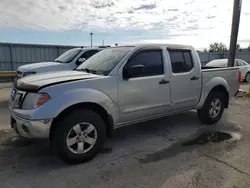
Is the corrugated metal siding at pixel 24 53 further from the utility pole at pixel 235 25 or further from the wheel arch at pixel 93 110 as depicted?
the wheel arch at pixel 93 110

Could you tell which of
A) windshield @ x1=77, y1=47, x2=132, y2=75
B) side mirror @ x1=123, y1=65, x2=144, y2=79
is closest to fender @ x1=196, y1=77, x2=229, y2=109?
side mirror @ x1=123, y1=65, x2=144, y2=79

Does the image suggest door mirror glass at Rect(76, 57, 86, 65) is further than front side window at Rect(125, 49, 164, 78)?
Yes

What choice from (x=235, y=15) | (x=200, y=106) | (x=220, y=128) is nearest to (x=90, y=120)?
(x=200, y=106)

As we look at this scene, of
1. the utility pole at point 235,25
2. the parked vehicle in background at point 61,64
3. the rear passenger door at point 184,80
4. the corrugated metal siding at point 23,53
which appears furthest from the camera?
the corrugated metal siding at point 23,53

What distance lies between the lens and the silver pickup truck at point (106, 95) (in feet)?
10.8

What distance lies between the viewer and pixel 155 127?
538 centimetres

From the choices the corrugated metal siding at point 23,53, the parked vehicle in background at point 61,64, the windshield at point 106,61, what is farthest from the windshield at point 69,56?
the corrugated metal siding at point 23,53

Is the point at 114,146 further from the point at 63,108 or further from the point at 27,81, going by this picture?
the point at 27,81

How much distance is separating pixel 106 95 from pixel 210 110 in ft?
9.50

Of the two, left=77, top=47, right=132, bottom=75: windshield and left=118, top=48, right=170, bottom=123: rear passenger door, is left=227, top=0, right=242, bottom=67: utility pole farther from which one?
left=77, top=47, right=132, bottom=75: windshield

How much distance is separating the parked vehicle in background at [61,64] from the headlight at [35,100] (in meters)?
4.57

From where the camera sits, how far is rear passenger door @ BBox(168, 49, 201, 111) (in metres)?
4.68

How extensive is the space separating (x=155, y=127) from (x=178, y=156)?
1.56 m

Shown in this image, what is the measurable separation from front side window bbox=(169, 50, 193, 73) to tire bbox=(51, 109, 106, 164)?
2000 mm
